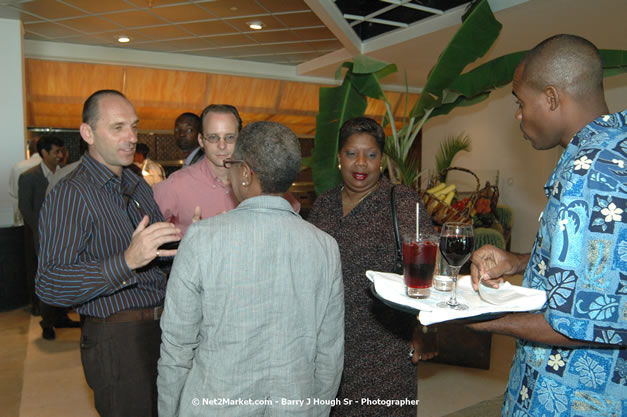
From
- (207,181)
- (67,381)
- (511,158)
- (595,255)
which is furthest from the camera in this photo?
(511,158)

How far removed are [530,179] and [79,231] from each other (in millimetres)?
6171

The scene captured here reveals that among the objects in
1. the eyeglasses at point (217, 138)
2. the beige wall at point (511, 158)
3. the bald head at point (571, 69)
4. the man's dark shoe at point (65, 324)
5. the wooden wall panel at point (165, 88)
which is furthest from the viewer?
the wooden wall panel at point (165, 88)

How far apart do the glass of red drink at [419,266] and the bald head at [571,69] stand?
1.78 feet

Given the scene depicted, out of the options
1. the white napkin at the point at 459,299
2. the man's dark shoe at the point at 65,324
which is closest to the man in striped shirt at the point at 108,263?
the white napkin at the point at 459,299

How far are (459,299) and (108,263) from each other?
1144mm

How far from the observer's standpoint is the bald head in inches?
46.9

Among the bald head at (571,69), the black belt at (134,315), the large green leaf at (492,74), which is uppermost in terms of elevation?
the large green leaf at (492,74)

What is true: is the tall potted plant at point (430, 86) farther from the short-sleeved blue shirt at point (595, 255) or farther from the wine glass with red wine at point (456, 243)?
the short-sleeved blue shirt at point (595, 255)

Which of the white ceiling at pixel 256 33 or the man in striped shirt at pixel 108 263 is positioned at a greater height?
the white ceiling at pixel 256 33

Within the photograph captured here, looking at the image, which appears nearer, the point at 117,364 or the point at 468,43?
the point at 117,364

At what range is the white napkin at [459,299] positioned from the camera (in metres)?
1.11

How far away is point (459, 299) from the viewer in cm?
136

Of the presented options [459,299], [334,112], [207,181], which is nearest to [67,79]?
[334,112]

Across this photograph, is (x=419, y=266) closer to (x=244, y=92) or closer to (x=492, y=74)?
(x=492, y=74)
